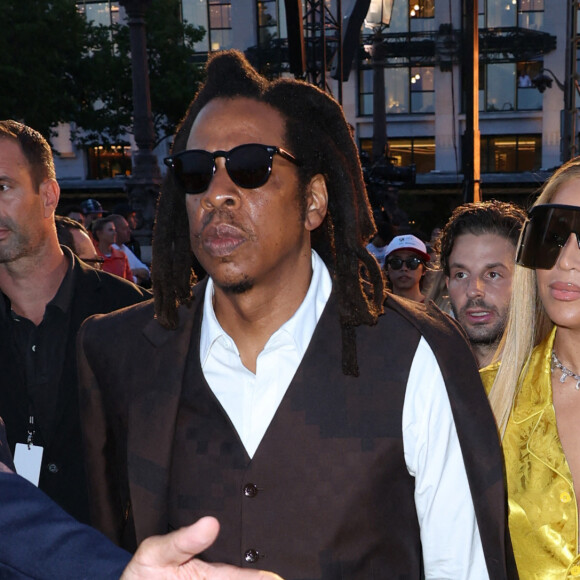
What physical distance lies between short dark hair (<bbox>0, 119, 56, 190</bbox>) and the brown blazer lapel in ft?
4.90

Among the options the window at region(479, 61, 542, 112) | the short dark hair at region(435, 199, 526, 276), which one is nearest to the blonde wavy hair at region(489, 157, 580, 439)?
the short dark hair at region(435, 199, 526, 276)

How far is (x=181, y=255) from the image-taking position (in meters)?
2.52

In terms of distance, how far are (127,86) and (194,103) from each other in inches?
992

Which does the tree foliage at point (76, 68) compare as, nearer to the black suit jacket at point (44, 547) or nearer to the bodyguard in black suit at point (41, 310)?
the bodyguard in black suit at point (41, 310)

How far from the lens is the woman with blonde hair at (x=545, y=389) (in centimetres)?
236

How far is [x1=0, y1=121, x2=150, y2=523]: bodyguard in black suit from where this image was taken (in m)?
3.02

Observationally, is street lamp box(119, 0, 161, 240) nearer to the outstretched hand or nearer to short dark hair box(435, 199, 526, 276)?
short dark hair box(435, 199, 526, 276)

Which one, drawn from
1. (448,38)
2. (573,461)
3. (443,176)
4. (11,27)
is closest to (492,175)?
(443,176)

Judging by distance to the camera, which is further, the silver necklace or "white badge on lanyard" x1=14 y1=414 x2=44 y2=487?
"white badge on lanyard" x1=14 y1=414 x2=44 y2=487

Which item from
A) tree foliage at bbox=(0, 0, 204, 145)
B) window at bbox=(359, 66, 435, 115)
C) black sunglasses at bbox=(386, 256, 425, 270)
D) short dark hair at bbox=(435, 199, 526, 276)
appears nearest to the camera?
short dark hair at bbox=(435, 199, 526, 276)

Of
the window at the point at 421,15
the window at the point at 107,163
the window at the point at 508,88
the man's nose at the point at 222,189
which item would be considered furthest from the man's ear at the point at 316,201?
the window at the point at 107,163

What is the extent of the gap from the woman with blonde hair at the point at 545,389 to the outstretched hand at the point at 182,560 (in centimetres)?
135

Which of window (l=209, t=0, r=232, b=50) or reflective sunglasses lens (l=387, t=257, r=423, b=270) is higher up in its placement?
window (l=209, t=0, r=232, b=50)

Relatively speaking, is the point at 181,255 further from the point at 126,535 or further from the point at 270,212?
the point at 126,535
